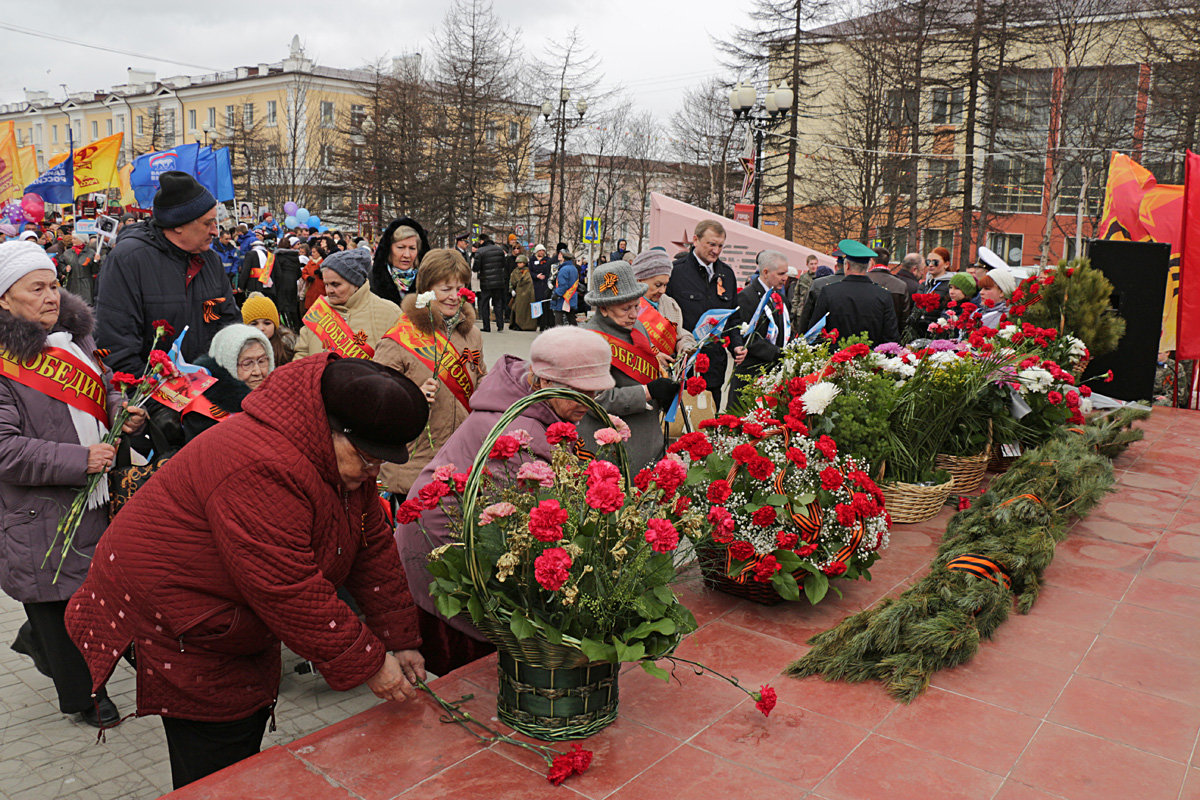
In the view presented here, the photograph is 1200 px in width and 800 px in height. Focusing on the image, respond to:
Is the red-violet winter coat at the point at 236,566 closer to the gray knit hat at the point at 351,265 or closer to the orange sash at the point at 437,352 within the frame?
the orange sash at the point at 437,352

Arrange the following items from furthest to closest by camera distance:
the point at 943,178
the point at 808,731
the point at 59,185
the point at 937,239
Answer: the point at 937,239 < the point at 943,178 < the point at 59,185 < the point at 808,731

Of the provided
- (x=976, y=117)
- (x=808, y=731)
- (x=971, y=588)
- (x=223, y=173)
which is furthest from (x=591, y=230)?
(x=808, y=731)

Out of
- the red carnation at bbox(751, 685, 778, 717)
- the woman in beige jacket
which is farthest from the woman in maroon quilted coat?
the woman in beige jacket

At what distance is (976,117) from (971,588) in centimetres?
2974

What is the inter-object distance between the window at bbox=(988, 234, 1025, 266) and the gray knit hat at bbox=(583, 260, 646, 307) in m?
39.7

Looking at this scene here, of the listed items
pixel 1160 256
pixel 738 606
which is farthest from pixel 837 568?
pixel 1160 256

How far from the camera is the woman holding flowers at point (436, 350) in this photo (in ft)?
15.2

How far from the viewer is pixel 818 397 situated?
4410 mm

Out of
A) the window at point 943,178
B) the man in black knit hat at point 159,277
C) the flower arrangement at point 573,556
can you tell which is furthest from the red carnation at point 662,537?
the window at point 943,178

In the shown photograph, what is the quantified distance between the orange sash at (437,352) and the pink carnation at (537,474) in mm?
2340

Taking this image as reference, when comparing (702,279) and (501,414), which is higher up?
(702,279)

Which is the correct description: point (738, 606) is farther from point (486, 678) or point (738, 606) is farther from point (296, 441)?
point (296, 441)

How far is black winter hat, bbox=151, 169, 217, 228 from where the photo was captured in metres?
4.23

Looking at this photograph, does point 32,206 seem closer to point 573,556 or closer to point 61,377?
point 61,377
